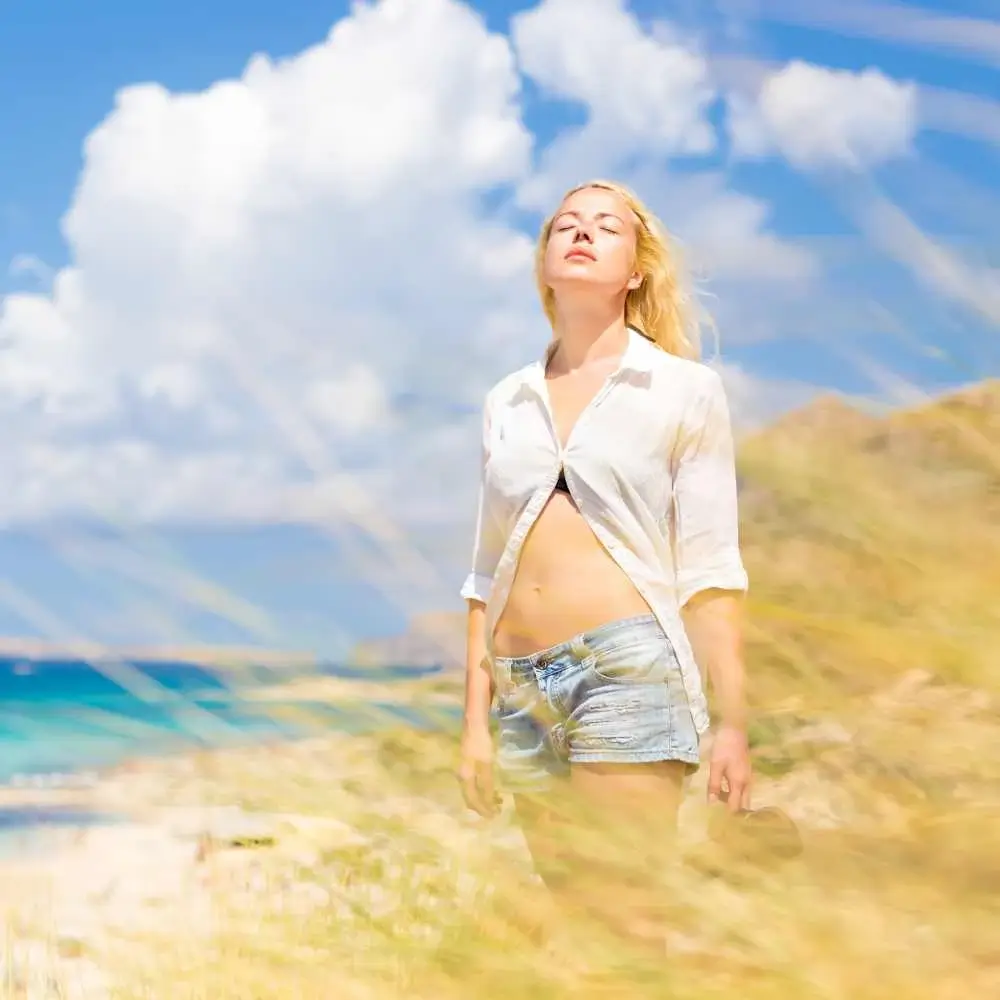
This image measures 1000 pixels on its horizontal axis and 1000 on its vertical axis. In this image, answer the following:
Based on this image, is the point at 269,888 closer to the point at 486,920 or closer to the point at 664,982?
the point at 486,920

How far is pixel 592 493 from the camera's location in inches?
83.2

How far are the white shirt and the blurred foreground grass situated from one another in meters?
0.40

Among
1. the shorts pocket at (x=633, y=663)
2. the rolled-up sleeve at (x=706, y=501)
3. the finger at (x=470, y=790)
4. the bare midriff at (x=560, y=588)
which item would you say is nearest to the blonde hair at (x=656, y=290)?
the rolled-up sleeve at (x=706, y=501)

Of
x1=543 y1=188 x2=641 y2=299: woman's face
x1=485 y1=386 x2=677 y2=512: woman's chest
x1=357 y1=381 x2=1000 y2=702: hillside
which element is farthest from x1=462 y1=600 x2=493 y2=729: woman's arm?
x1=357 y1=381 x2=1000 y2=702: hillside

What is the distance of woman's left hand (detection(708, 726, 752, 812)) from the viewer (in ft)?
6.17

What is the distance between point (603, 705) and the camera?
1947mm

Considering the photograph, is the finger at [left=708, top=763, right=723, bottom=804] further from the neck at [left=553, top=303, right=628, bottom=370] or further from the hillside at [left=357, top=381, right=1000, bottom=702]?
the neck at [left=553, top=303, right=628, bottom=370]

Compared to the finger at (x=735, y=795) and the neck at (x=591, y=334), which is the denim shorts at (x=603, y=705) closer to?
the finger at (x=735, y=795)

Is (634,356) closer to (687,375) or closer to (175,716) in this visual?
(687,375)

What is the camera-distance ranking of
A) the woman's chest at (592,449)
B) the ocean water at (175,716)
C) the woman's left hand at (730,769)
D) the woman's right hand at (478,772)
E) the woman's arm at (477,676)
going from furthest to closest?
the woman's arm at (477,676), the woman's chest at (592,449), the woman's right hand at (478,772), the woman's left hand at (730,769), the ocean water at (175,716)

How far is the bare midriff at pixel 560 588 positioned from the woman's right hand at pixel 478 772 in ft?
0.59

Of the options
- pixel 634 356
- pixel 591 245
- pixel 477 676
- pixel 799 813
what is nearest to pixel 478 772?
pixel 477 676

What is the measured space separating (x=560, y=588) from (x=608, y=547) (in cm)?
10

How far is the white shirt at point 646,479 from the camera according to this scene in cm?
208
